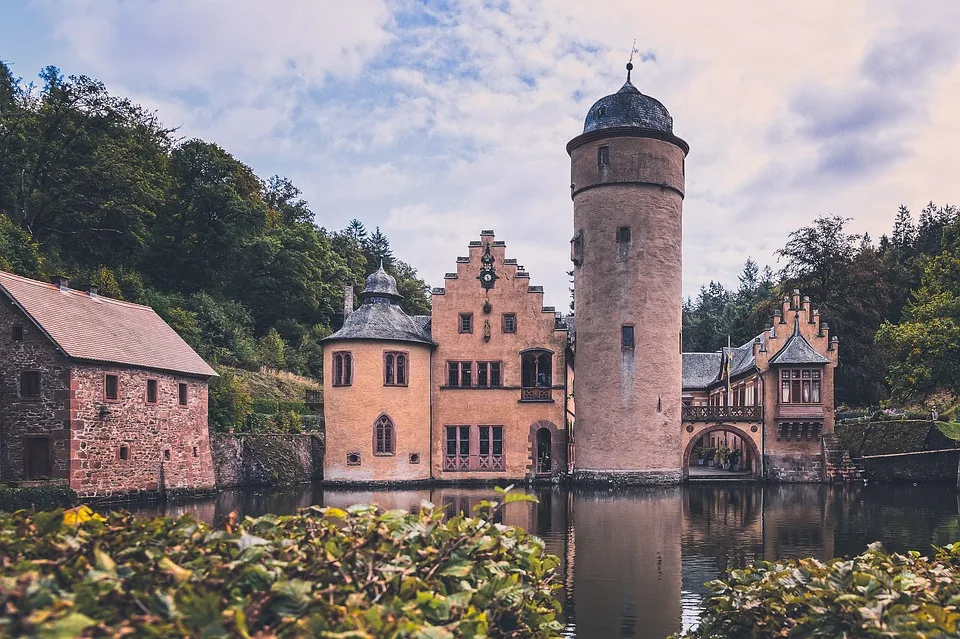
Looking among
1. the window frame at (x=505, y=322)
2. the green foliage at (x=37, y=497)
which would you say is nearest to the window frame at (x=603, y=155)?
the window frame at (x=505, y=322)

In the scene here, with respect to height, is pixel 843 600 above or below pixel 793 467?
above

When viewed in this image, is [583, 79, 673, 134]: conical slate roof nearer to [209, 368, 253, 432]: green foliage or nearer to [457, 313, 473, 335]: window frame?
[457, 313, 473, 335]: window frame

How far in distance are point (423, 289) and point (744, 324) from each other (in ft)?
109

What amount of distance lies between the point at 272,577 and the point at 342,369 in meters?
31.6

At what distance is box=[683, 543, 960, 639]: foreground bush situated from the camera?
4504 millimetres

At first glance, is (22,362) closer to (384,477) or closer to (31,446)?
(31,446)

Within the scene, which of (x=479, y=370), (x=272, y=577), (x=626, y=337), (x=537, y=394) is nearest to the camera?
(x=272, y=577)

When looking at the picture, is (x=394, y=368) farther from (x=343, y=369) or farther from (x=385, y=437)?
(x=385, y=437)

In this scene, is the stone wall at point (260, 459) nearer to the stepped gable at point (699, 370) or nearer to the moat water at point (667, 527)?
the moat water at point (667, 527)

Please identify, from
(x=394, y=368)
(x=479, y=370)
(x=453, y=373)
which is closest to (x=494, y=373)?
(x=479, y=370)

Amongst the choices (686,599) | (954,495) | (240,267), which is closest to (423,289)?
(240,267)

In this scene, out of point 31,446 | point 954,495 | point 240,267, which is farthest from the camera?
point 240,267

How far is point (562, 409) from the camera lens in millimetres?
36938

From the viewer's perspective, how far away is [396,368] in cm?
3547
